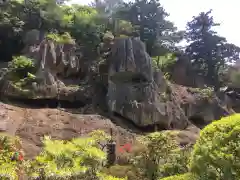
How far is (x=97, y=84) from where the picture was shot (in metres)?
18.6

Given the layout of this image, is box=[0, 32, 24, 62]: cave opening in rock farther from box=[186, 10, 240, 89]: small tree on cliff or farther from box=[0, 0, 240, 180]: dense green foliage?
box=[186, 10, 240, 89]: small tree on cliff

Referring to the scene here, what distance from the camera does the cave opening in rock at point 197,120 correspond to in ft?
68.4

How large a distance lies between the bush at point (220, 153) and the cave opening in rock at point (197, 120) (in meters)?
14.6

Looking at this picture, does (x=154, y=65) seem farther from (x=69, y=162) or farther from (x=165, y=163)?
(x=69, y=162)

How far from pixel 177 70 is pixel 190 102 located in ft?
13.2

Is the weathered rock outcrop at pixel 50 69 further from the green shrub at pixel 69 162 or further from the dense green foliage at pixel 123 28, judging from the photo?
the green shrub at pixel 69 162

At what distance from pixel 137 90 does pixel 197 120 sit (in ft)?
19.8

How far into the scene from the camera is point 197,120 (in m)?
21.2

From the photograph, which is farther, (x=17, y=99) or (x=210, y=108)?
(x=210, y=108)

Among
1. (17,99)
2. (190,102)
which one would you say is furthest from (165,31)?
(17,99)

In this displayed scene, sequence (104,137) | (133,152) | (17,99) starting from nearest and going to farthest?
1. (104,137)
2. (133,152)
3. (17,99)

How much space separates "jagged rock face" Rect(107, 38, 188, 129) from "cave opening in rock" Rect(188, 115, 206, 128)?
185 centimetres

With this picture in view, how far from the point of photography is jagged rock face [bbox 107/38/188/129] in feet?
56.5

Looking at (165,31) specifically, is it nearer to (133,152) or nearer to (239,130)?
(133,152)
